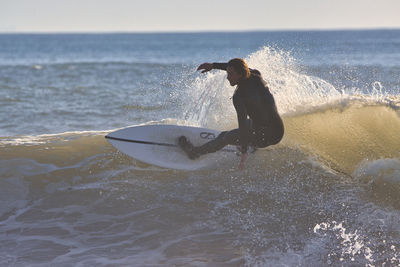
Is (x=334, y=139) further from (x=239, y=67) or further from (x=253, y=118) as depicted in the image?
(x=239, y=67)

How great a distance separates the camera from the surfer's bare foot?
661cm

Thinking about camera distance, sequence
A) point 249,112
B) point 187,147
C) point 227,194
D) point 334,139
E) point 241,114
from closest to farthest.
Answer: point 241,114
point 249,112
point 227,194
point 187,147
point 334,139

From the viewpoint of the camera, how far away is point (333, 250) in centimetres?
477

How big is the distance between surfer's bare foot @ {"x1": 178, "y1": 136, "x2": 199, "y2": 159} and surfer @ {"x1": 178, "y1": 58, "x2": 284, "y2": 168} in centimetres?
20

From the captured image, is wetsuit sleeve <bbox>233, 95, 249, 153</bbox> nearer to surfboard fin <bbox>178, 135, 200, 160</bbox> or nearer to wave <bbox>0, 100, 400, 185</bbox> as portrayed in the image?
surfboard fin <bbox>178, 135, 200, 160</bbox>

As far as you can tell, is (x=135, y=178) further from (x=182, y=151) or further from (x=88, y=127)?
(x=88, y=127)

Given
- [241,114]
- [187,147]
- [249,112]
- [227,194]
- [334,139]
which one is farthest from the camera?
[334,139]

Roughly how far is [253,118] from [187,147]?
3.68 ft

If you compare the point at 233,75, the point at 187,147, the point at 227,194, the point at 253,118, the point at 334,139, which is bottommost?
the point at 227,194

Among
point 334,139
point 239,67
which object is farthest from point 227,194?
point 334,139

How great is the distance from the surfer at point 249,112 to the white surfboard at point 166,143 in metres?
0.29

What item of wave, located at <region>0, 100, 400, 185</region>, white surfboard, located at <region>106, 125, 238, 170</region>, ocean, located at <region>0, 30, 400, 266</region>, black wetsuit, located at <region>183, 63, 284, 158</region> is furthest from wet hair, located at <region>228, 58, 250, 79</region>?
wave, located at <region>0, 100, 400, 185</region>

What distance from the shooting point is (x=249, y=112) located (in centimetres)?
598

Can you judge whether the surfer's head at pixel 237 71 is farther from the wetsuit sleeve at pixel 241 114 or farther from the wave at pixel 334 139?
the wave at pixel 334 139
